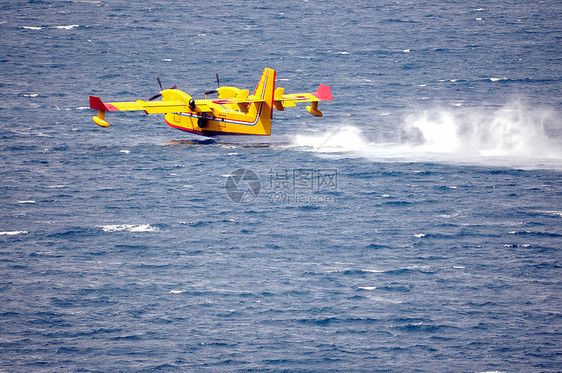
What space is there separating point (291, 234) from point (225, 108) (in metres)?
26.2

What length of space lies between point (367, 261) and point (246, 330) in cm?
1554

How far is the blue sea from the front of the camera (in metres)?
59.1

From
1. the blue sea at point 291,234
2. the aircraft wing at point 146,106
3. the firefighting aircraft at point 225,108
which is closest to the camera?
the blue sea at point 291,234

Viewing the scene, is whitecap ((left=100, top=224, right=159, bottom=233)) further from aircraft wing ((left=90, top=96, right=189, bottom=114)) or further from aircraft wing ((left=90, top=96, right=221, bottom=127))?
aircraft wing ((left=90, top=96, right=221, bottom=127))

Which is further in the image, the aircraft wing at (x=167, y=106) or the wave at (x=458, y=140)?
→ the wave at (x=458, y=140)

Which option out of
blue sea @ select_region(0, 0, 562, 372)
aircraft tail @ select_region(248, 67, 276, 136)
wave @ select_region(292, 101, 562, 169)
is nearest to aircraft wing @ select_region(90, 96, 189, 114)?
blue sea @ select_region(0, 0, 562, 372)

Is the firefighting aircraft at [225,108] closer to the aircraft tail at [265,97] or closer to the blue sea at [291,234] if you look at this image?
the aircraft tail at [265,97]
